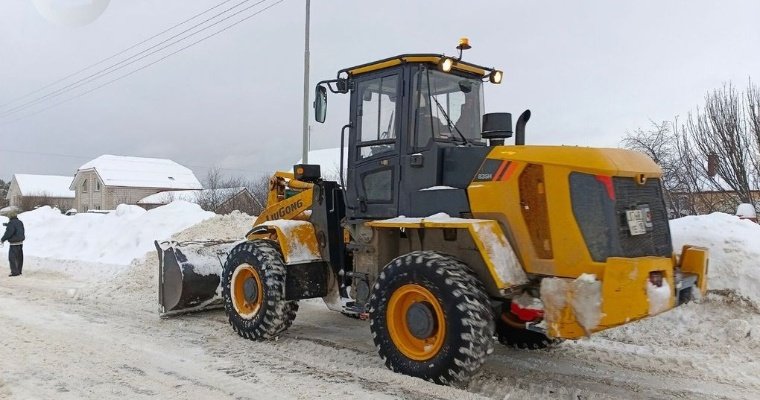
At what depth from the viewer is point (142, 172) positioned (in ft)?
194

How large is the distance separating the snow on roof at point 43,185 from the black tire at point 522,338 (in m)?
72.3

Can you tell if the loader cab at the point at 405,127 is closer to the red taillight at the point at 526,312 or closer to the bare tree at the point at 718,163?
the red taillight at the point at 526,312

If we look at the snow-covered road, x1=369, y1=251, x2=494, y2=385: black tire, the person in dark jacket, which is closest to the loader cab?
x1=369, y1=251, x2=494, y2=385: black tire

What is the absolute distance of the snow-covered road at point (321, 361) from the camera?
15.0ft

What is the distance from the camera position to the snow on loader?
4242 millimetres

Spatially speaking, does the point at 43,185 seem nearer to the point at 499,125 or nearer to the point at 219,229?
the point at 219,229

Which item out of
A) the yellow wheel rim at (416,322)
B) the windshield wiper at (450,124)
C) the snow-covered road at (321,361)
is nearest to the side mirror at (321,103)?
the windshield wiper at (450,124)

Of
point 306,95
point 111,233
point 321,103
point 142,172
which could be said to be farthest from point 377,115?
point 142,172

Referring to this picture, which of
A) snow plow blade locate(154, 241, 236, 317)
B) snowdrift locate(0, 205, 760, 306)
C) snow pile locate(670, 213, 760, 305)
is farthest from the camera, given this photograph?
snow plow blade locate(154, 241, 236, 317)

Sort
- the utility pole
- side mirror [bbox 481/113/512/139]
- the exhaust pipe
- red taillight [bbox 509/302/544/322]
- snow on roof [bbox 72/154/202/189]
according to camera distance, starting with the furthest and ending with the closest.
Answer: snow on roof [bbox 72/154/202/189] < the utility pole < the exhaust pipe < side mirror [bbox 481/113/512/139] < red taillight [bbox 509/302/544/322]

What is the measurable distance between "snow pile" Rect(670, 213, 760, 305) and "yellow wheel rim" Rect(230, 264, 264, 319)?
4.51 m

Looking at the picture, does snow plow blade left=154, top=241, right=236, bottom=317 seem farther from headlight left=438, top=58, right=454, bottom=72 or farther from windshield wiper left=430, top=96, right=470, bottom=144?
headlight left=438, top=58, right=454, bottom=72

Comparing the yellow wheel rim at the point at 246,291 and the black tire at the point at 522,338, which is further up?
the yellow wheel rim at the point at 246,291

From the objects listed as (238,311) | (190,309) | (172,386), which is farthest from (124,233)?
(172,386)
